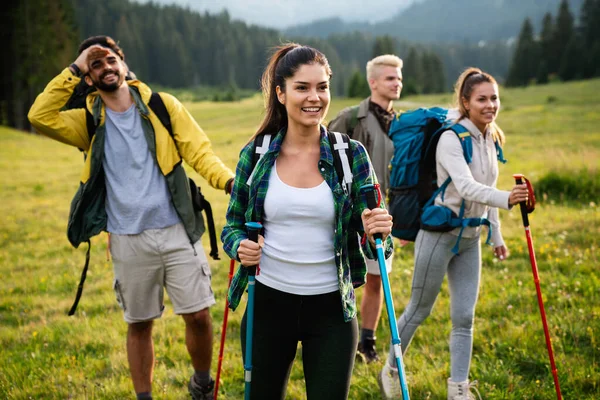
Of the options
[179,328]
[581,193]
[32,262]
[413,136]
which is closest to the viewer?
[413,136]

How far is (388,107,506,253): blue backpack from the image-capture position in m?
4.61

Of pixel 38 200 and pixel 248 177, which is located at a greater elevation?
pixel 248 177

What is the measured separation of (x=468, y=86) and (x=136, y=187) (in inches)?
120

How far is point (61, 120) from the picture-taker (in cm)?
463

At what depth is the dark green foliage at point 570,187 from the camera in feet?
39.8

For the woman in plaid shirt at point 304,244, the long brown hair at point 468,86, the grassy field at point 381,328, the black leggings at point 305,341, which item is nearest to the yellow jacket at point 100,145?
the grassy field at point 381,328

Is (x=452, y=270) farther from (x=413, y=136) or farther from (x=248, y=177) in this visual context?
(x=248, y=177)

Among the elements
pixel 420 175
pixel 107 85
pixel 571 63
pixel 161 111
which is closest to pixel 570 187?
pixel 420 175

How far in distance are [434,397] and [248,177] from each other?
2.87 metres

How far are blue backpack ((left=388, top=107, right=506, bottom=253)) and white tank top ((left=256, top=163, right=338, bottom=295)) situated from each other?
1.71 meters

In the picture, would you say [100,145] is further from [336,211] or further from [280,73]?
[336,211]

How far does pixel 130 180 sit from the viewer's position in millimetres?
4711

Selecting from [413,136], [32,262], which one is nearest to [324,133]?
[413,136]

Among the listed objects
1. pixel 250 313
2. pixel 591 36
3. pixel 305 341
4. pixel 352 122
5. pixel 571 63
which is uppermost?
pixel 591 36
